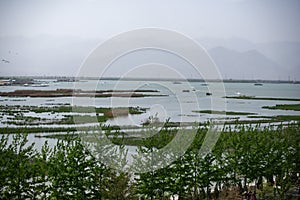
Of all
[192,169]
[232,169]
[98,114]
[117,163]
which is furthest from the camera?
[98,114]

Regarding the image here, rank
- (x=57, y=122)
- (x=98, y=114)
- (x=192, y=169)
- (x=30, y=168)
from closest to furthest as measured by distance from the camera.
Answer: (x=30, y=168) → (x=192, y=169) → (x=57, y=122) → (x=98, y=114)

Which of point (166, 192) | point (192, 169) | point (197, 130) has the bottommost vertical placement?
point (166, 192)

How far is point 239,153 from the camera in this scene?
22.2 metres

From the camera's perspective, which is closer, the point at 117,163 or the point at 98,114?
the point at 117,163

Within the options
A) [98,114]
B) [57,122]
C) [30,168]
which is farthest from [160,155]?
[98,114]

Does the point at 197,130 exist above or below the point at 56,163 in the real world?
above

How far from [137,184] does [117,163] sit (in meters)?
1.48

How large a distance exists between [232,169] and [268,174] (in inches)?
96.0

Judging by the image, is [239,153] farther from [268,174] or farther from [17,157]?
[17,157]

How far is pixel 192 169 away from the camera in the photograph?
2058cm

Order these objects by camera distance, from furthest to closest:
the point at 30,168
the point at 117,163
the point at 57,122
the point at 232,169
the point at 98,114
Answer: the point at 98,114
the point at 57,122
the point at 232,169
the point at 117,163
the point at 30,168

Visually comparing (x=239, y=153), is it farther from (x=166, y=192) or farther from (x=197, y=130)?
(x=166, y=192)

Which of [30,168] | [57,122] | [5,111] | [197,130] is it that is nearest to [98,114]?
[57,122]

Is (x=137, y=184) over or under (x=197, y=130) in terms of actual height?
under
